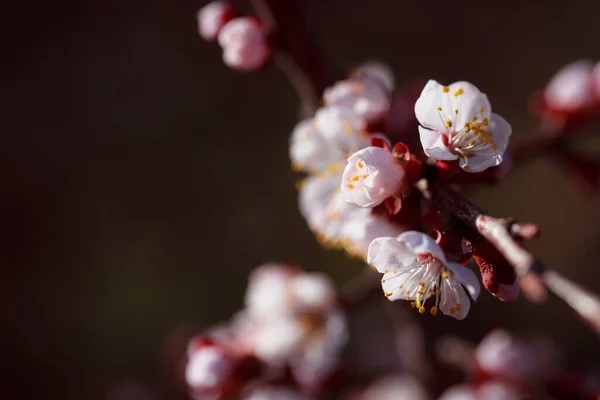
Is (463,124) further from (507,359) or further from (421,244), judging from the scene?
(507,359)

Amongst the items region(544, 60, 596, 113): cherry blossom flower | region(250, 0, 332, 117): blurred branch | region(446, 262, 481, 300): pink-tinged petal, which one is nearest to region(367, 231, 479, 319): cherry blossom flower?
region(446, 262, 481, 300): pink-tinged petal

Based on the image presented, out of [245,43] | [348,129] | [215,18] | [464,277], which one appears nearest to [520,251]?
[464,277]

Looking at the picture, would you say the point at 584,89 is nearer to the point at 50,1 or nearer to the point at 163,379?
the point at 163,379

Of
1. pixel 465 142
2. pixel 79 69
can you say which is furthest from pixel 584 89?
pixel 79 69

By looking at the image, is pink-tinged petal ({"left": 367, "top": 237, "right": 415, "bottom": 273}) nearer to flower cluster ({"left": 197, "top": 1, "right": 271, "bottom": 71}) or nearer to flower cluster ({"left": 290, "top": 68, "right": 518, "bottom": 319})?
flower cluster ({"left": 290, "top": 68, "right": 518, "bottom": 319})

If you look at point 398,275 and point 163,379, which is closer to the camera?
point 398,275

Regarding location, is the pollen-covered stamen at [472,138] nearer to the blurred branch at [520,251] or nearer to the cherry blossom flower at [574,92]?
the blurred branch at [520,251]
